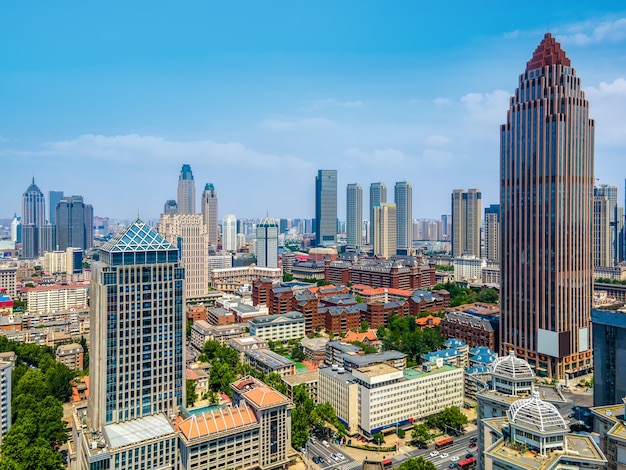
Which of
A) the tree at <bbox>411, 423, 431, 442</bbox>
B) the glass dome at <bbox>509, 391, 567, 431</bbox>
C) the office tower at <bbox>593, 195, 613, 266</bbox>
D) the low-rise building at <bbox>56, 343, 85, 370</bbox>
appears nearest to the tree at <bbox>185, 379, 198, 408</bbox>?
the low-rise building at <bbox>56, 343, 85, 370</bbox>

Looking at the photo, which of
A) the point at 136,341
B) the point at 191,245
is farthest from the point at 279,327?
the point at 136,341

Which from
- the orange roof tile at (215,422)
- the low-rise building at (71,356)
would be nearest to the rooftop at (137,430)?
the orange roof tile at (215,422)

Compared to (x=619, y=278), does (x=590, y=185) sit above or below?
above

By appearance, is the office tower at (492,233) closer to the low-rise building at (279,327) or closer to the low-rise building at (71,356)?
the low-rise building at (279,327)

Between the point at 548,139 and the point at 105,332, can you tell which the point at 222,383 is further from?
the point at 548,139

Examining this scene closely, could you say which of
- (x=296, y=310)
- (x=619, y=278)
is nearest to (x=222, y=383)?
(x=296, y=310)
